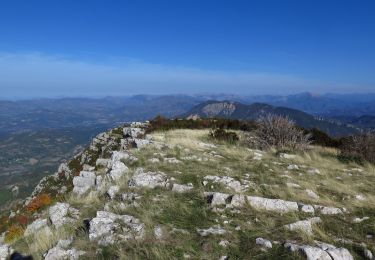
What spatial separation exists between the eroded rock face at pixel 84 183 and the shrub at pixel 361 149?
1380cm

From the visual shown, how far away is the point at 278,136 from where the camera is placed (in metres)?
24.8

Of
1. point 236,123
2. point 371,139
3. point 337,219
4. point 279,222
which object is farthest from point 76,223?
point 236,123

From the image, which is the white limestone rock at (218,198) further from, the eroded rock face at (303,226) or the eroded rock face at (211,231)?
the eroded rock face at (303,226)

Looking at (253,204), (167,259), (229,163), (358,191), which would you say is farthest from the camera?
(229,163)

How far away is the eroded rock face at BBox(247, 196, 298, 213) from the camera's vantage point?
9925 mm

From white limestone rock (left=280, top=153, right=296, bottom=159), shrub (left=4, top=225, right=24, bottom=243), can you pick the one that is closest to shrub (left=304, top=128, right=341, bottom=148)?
white limestone rock (left=280, top=153, right=296, bottom=159)

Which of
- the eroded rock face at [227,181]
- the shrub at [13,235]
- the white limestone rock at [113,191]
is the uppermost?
the eroded rock face at [227,181]

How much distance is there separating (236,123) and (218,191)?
23.5m

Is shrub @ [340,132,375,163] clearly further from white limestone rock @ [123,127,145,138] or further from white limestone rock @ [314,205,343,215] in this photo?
white limestone rock @ [123,127,145,138]

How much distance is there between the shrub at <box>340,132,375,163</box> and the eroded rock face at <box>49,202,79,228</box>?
1575 centimetres

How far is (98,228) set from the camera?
8.38 m

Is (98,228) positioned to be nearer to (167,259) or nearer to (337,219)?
(167,259)

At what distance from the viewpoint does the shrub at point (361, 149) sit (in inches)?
834

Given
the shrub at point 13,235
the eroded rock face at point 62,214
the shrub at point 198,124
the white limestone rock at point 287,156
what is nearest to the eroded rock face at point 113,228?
the eroded rock face at point 62,214
